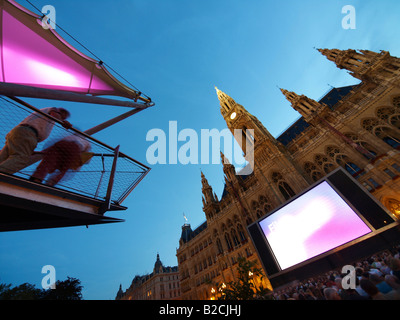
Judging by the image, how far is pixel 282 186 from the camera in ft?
78.7

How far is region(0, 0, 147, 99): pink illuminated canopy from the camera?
4066 millimetres

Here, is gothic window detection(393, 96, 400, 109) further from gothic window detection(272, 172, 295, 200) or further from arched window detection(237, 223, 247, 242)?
arched window detection(237, 223, 247, 242)

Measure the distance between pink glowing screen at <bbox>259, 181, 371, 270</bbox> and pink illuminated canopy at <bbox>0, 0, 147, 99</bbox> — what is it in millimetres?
15760

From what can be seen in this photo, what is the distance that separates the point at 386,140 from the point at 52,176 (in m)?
26.9

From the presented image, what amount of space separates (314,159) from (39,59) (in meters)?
26.1

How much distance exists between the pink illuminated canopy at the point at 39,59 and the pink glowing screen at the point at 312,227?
51.7 feet

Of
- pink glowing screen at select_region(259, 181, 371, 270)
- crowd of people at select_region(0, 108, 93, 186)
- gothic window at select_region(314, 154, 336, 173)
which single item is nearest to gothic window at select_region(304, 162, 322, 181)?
gothic window at select_region(314, 154, 336, 173)

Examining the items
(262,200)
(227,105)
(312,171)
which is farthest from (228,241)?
(227,105)

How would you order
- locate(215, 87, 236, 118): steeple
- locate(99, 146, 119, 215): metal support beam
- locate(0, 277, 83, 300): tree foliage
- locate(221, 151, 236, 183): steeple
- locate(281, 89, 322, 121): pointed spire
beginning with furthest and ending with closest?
locate(215, 87, 236, 118): steeple < locate(221, 151, 236, 183): steeple < locate(281, 89, 322, 121): pointed spire < locate(0, 277, 83, 300): tree foliage < locate(99, 146, 119, 215): metal support beam

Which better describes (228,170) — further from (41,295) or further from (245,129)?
(41,295)

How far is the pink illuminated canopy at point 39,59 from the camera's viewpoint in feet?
13.3

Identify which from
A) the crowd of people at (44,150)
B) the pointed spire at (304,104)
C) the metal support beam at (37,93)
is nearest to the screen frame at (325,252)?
the pointed spire at (304,104)
